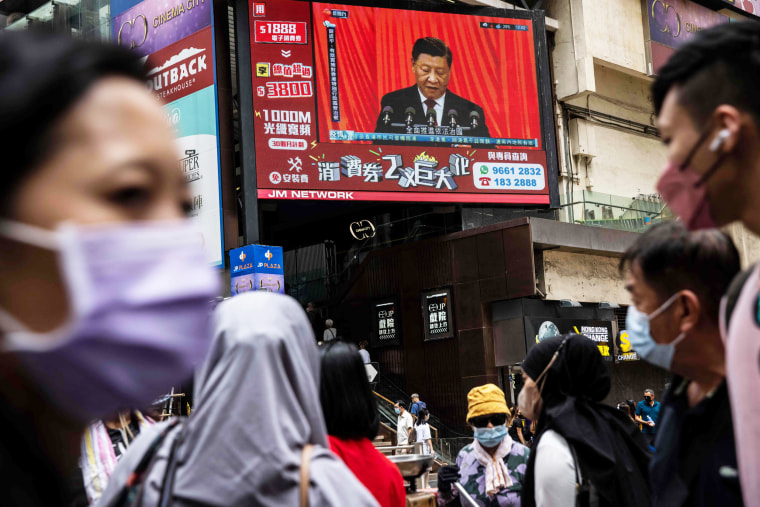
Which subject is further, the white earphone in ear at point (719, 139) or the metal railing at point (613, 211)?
the metal railing at point (613, 211)

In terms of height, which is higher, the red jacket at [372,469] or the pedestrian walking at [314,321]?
the pedestrian walking at [314,321]

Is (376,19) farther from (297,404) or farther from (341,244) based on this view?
(297,404)

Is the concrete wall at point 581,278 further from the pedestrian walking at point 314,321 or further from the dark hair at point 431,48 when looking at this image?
the pedestrian walking at point 314,321

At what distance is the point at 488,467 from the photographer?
15.7 feet

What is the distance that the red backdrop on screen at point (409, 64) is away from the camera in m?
21.1

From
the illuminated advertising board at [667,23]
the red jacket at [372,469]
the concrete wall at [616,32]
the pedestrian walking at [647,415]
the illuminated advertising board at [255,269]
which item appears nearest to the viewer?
the red jacket at [372,469]

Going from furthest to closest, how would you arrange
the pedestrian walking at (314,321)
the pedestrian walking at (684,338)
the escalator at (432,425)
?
the pedestrian walking at (314,321) → the escalator at (432,425) → the pedestrian walking at (684,338)

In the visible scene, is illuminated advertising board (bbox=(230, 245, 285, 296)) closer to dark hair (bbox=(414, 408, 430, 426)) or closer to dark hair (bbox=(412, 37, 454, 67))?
dark hair (bbox=(414, 408, 430, 426))

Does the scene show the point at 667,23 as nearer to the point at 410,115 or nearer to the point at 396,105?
the point at 410,115

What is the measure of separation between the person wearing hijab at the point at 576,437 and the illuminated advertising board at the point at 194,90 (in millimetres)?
16872

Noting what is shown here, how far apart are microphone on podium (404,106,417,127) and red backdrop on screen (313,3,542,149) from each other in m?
0.65

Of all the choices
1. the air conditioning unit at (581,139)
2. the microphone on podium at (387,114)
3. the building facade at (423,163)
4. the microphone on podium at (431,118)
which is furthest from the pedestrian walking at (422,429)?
the air conditioning unit at (581,139)

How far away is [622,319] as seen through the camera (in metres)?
23.8

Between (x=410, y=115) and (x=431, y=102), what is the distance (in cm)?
75
